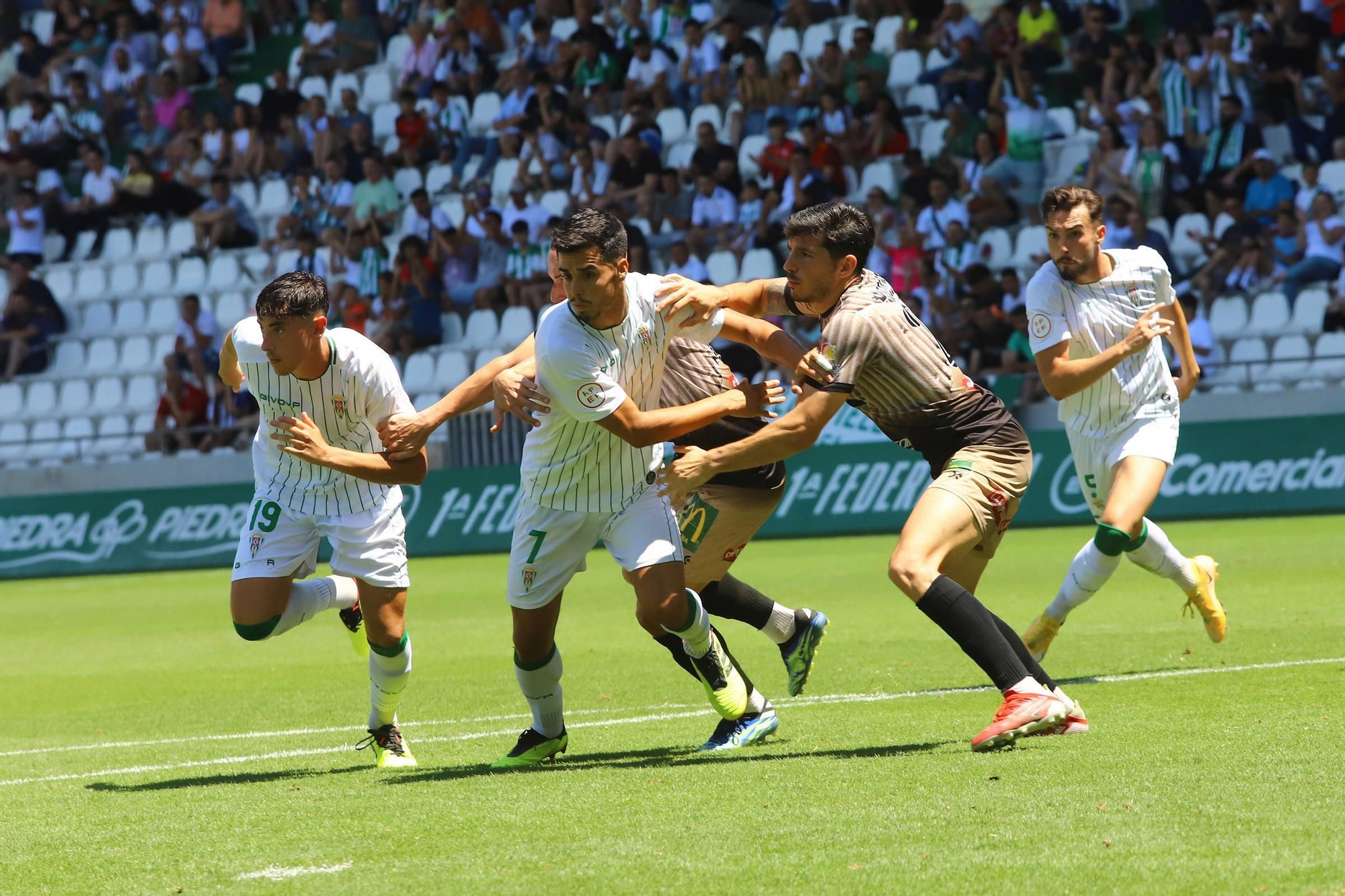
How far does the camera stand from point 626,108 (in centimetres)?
2462

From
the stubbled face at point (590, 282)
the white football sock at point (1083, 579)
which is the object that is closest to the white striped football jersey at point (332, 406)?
the stubbled face at point (590, 282)

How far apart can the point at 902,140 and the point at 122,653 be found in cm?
1354

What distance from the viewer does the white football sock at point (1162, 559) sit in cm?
823

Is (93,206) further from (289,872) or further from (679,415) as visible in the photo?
(289,872)

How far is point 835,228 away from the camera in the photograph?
21.1ft

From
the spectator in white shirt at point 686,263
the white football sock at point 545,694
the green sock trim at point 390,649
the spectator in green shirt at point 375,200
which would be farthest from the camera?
the spectator in green shirt at point 375,200

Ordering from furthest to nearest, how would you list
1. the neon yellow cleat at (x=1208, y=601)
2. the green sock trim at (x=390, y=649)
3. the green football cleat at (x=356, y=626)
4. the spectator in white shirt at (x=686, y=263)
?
the spectator in white shirt at (x=686, y=263) < the neon yellow cleat at (x=1208, y=601) < the green football cleat at (x=356, y=626) < the green sock trim at (x=390, y=649)

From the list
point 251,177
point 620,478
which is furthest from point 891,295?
point 251,177

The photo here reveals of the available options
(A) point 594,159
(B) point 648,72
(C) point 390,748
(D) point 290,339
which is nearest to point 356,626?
(C) point 390,748

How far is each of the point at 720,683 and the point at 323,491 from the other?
1891mm

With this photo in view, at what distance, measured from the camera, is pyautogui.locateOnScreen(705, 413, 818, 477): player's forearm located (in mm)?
6176

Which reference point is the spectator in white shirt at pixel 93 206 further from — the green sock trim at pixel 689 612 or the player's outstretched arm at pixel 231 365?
the green sock trim at pixel 689 612

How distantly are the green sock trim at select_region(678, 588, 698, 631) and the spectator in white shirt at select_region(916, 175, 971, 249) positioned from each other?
1498cm

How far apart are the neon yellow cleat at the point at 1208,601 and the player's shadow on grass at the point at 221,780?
14.1 feet
